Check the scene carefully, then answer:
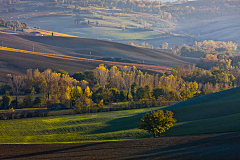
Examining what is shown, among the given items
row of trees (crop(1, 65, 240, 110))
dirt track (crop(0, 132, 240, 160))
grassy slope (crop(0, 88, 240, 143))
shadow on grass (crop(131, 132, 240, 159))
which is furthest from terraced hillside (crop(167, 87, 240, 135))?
row of trees (crop(1, 65, 240, 110))

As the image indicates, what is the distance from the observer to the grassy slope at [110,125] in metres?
48.4

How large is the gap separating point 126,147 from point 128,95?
42.4 metres

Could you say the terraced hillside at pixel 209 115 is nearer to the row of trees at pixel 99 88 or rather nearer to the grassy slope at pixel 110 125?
the grassy slope at pixel 110 125

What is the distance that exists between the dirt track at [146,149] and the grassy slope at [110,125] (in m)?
4.32

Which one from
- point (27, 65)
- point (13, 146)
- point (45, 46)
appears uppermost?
point (45, 46)

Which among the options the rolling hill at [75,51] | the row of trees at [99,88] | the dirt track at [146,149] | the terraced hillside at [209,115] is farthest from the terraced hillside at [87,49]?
the dirt track at [146,149]

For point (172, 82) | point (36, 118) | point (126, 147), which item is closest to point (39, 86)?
point (36, 118)

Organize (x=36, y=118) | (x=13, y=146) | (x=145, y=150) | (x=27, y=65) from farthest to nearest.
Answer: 1. (x=27, y=65)
2. (x=36, y=118)
3. (x=13, y=146)
4. (x=145, y=150)

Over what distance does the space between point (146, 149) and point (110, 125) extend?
18524mm

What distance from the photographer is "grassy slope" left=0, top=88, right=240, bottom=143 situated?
1905 inches

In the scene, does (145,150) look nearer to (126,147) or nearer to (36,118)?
(126,147)

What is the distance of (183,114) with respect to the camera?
62.0m

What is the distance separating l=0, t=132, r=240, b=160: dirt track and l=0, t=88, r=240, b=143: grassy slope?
4325 mm

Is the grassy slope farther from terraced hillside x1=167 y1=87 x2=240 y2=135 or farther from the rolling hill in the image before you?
the rolling hill
